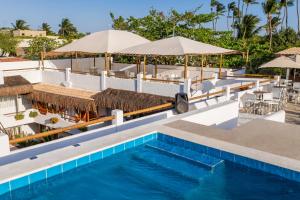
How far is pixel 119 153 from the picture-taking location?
7.34 meters

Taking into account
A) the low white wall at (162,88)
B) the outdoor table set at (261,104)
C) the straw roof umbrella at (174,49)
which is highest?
the straw roof umbrella at (174,49)

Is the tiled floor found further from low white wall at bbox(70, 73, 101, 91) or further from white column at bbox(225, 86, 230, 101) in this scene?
low white wall at bbox(70, 73, 101, 91)

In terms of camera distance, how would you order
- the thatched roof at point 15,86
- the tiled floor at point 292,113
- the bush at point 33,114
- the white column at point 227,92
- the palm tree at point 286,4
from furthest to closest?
the palm tree at point 286,4
the bush at point 33,114
the thatched roof at point 15,86
the tiled floor at point 292,113
the white column at point 227,92

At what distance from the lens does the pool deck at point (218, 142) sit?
6.04m

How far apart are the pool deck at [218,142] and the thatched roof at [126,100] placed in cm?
521

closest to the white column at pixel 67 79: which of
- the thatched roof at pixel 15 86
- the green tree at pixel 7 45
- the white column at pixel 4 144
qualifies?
the thatched roof at pixel 15 86

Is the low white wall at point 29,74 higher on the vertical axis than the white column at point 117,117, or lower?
higher

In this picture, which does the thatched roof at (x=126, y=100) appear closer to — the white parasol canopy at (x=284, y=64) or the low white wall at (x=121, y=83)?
the low white wall at (x=121, y=83)

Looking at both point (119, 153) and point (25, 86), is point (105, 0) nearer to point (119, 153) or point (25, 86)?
point (25, 86)

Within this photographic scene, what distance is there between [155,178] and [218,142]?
1.77 meters

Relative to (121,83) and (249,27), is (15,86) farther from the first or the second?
(249,27)

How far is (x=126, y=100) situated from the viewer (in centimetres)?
1498

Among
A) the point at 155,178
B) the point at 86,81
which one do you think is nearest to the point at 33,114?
the point at 86,81

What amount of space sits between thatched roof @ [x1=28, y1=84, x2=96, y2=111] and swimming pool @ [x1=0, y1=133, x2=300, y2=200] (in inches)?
359
